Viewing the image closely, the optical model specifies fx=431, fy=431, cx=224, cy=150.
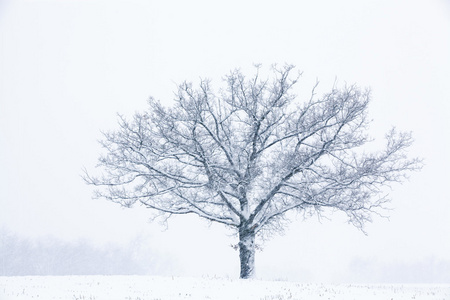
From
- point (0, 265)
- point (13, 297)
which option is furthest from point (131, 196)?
point (0, 265)

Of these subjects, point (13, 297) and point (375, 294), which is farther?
point (375, 294)

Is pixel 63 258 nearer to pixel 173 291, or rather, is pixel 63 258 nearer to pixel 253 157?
pixel 253 157

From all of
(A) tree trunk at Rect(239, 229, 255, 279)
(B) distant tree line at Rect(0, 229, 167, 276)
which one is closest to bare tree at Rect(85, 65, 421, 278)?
(A) tree trunk at Rect(239, 229, 255, 279)

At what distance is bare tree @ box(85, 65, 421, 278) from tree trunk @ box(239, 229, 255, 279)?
46mm

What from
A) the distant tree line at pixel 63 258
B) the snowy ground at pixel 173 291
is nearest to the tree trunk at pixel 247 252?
the snowy ground at pixel 173 291

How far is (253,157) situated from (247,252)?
171 inches

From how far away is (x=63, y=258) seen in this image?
8931 centimetres

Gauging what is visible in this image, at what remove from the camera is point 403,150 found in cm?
1950

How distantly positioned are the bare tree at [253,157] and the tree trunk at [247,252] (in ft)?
0.15

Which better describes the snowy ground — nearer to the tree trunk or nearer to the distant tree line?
the tree trunk

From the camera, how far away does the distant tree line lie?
85625 mm

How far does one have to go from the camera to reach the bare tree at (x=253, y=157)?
1883cm

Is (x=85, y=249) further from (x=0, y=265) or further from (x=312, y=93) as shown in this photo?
(x=312, y=93)

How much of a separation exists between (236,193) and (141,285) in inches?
262
